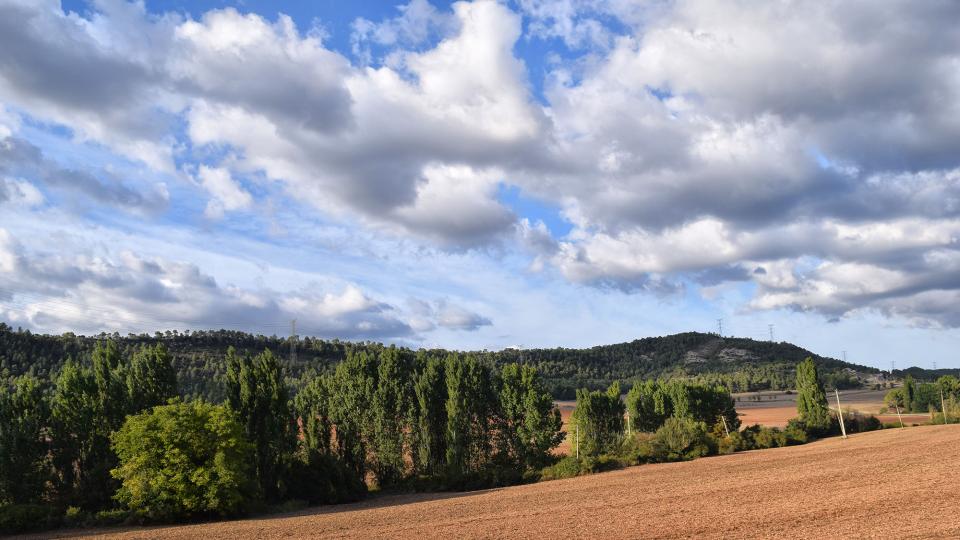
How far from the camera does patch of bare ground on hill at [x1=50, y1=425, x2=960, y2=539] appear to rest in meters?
25.7

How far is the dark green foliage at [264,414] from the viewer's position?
2050 inches

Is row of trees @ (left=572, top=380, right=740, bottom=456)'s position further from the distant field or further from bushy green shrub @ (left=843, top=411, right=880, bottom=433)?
the distant field

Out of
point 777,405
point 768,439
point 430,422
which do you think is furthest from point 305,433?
point 777,405

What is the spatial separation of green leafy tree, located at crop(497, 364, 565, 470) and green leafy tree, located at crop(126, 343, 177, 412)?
32511mm

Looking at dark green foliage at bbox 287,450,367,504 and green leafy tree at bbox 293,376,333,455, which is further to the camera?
green leafy tree at bbox 293,376,333,455

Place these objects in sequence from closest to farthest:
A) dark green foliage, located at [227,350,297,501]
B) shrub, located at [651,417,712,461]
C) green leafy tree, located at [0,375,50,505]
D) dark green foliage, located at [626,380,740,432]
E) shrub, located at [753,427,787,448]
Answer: green leafy tree, located at [0,375,50,505] < dark green foliage, located at [227,350,297,501] < shrub, located at [651,417,712,461] < shrub, located at [753,427,787,448] < dark green foliage, located at [626,380,740,432]

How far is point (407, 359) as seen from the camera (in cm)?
6950

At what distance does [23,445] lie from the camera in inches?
1777

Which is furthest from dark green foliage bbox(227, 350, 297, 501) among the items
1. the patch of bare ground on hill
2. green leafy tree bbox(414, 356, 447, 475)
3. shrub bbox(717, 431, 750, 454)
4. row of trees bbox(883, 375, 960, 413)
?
row of trees bbox(883, 375, 960, 413)

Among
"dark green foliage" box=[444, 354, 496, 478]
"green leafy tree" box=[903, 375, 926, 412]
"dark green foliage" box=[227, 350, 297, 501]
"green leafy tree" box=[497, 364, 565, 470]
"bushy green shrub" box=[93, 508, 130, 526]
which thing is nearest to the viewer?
"bushy green shrub" box=[93, 508, 130, 526]

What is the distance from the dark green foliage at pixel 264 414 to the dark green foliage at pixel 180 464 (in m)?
8.49

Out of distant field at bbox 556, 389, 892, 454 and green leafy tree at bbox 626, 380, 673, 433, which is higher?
green leafy tree at bbox 626, 380, 673, 433

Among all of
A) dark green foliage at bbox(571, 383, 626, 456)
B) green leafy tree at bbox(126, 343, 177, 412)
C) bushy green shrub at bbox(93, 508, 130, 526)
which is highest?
green leafy tree at bbox(126, 343, 177, 412)

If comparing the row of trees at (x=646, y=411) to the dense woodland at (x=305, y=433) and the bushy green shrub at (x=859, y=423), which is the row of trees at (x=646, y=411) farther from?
the bushy green shrub at (x=859, y=423)
